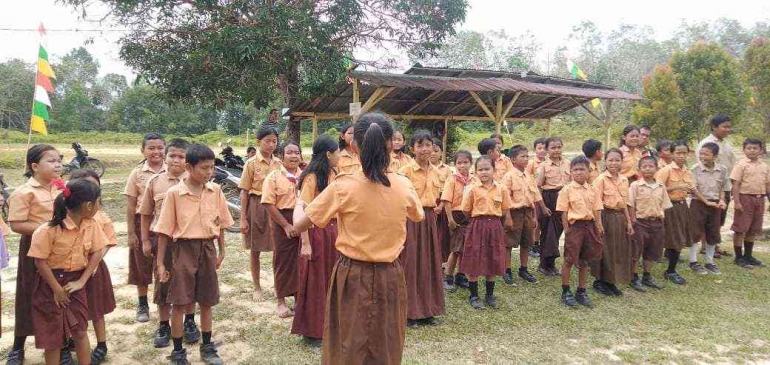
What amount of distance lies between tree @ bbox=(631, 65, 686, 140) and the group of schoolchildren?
33.2 feet

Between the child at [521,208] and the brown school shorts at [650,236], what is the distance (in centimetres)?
93

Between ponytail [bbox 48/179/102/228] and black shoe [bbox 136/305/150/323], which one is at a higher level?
ponytail [bbox 48/179/102/228]

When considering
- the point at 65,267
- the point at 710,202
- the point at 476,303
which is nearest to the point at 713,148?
the point at 710,202

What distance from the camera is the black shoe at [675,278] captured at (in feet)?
17.1

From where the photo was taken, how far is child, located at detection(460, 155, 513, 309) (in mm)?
4270

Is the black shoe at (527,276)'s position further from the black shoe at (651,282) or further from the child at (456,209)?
A: the black shoe at (651,282)

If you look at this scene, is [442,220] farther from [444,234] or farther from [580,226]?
[580,226]

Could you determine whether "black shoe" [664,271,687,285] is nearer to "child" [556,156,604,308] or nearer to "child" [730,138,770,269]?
"child" [730,138,770,269]

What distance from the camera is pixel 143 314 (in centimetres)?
390

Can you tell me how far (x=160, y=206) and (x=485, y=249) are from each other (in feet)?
8.38

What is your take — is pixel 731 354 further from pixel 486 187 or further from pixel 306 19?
pixel 306 19

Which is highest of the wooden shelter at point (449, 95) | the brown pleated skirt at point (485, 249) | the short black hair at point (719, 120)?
the wooden shelter at point (449, 95)

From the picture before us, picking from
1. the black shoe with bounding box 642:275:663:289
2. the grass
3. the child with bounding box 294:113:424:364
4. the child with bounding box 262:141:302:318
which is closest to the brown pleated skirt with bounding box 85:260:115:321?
the grass

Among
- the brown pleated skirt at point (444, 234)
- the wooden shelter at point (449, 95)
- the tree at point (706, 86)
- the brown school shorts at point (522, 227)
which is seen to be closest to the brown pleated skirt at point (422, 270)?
the brown pleated skirt at point (444, 234)
